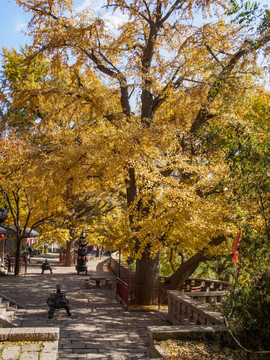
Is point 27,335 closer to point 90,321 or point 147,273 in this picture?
point 90,321

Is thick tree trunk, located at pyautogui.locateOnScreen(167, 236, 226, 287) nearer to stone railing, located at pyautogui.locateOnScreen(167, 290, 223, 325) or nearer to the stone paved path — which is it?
the stone paved path

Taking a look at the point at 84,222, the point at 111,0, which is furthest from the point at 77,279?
the point at 111,0

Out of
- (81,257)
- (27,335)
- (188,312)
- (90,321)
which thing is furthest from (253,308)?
(81,257)

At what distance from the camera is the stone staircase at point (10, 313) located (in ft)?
32.1

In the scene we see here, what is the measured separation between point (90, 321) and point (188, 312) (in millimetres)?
3234

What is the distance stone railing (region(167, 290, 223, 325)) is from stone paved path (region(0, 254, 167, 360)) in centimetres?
78

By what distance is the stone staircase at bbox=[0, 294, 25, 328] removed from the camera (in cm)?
978

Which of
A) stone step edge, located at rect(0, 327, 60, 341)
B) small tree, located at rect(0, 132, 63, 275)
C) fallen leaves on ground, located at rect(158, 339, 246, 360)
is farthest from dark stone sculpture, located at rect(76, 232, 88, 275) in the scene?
fallen leaves on ground, located at rect(158, 339, 246, 360)

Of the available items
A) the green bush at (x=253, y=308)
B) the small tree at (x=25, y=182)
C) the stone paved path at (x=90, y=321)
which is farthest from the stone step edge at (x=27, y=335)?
the small tree at (x=25, y=182)

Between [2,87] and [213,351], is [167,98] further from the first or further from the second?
[213,351]

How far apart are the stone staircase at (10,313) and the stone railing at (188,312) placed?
4623mm

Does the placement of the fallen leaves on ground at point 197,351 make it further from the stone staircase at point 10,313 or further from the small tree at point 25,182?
the small tree at point 25,182

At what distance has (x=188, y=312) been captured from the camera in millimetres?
9633

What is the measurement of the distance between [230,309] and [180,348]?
3.84 feet
